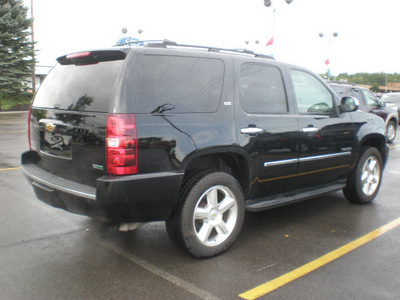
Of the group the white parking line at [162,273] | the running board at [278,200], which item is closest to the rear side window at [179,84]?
the running board at [278,200]

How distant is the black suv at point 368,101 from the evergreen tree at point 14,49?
847 inches

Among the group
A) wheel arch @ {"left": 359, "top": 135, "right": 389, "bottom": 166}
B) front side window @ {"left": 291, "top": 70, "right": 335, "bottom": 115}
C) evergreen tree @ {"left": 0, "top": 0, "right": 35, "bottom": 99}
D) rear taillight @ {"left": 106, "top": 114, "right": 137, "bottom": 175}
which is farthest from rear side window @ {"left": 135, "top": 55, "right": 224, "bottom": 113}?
evergreen tree @ {"left": 0, "top": 0, "right": 35, "bottom": 99}

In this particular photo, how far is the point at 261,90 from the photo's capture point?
402 cm

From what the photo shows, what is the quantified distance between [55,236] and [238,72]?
2.48m

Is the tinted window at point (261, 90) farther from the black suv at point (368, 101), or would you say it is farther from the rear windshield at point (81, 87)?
the black suv at point (368, 101)

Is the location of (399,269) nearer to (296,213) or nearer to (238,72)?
(296,213)

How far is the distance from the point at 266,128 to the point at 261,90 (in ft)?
1.39

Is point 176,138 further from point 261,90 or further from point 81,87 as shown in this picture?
point 261,90

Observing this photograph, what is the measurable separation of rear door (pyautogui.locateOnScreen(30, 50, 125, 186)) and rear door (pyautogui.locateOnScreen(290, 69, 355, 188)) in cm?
216

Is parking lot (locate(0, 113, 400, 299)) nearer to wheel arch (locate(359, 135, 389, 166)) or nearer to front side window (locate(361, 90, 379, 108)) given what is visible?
wheel arch (locate(359, 135, 389, 166))

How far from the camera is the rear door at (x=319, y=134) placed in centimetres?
433

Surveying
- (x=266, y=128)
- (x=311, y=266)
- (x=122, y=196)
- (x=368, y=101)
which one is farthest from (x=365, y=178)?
(x=368, y=101)

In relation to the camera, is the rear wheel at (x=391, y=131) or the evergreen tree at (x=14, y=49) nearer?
the rear wheel at (x=391, y=131)

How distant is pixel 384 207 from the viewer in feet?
17.2
